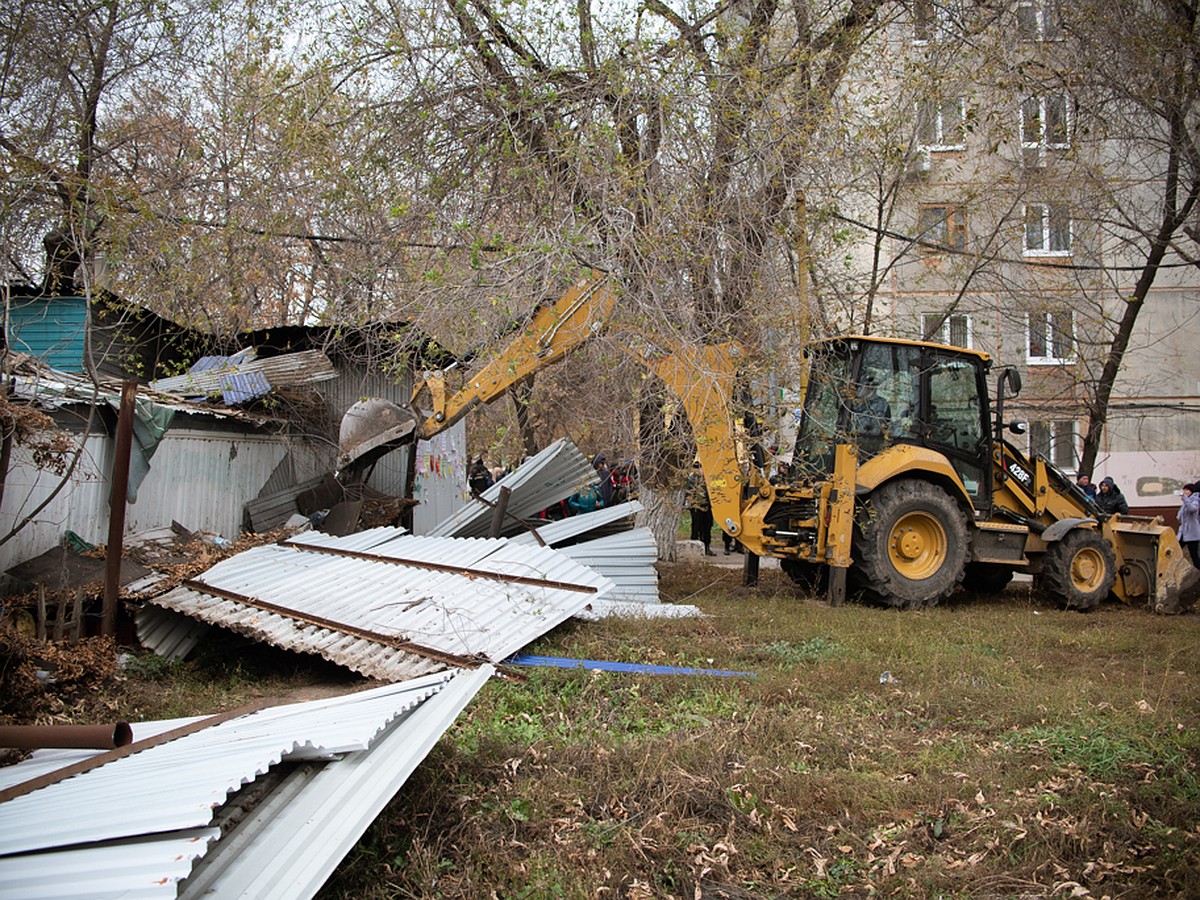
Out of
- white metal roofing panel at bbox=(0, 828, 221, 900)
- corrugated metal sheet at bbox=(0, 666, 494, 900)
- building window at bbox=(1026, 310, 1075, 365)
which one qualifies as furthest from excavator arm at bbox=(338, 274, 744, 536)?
building window at bbox=(1026, 310, 1075, 365)

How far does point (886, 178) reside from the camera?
15.3 meters

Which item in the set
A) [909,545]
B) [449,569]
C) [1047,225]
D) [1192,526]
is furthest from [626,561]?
[1047,225]

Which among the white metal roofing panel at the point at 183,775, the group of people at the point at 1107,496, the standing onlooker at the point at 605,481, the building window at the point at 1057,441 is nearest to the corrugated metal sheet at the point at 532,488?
the standing onlooker at the point at 605,481

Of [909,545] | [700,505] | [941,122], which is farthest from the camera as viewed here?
[941,122]

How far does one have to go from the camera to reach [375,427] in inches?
408

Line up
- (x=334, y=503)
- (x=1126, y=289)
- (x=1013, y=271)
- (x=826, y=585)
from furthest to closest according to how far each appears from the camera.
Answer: (x=1126, y=289), (x=1013, y=271), (x=334, y=503), (x=826, y=585)

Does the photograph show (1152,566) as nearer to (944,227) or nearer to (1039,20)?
(1039,20)

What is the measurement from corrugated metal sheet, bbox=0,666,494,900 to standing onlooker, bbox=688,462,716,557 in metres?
6.04

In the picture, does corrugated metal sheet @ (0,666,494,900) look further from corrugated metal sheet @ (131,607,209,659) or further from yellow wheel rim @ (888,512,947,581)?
yellow wheel rim @ (888,512,947,581)

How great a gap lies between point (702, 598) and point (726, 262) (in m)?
3.46

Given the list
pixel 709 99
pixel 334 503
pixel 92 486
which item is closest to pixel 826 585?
pixel 709 99

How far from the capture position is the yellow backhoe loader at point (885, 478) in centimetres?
943

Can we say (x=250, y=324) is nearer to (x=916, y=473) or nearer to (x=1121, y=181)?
(x=916, y=473)

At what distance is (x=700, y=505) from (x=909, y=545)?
2.22 metres
